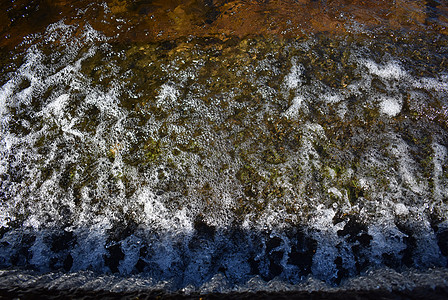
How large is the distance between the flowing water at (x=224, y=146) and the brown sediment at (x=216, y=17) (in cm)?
2

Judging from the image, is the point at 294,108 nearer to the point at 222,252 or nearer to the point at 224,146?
the point at 224,146

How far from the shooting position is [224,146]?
2188 mm

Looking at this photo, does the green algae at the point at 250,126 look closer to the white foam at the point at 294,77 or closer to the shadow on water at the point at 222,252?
the white foam at the point at 294,77

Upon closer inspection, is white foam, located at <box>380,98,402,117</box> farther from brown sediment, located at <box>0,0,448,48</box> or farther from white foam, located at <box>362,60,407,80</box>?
brown sediment, located at <box>0,0,448,48</box>

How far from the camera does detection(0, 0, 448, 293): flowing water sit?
5.74 ft

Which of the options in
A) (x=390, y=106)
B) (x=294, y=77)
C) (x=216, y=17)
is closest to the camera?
(x=390, y=106)

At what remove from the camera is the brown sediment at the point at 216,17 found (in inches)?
114

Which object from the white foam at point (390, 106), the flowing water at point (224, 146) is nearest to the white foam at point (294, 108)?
the flowing water at point (224, 146)

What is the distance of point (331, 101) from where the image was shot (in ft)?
7.82

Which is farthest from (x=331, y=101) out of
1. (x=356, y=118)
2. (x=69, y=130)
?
(x=69, y=130)

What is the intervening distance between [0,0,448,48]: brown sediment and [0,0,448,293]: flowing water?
0.02m

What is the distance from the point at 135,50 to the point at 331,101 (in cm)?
212

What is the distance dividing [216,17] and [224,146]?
180 cm

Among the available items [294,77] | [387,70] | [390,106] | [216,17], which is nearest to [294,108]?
[294,77]
